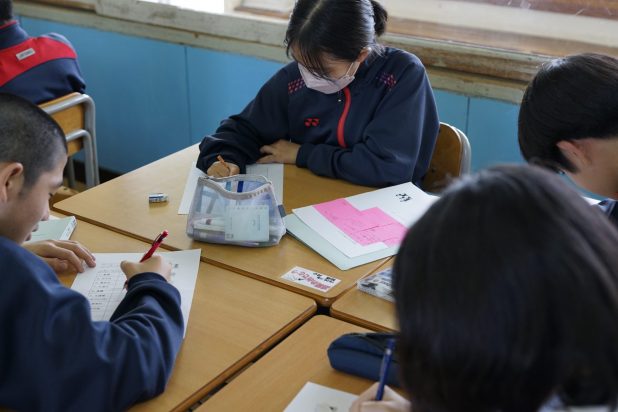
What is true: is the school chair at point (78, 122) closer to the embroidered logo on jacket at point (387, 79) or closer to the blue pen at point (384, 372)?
the embroidered logo on jacket at point (387, 79)

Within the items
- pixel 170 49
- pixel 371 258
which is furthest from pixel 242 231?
pixel 170 49

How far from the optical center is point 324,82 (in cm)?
202

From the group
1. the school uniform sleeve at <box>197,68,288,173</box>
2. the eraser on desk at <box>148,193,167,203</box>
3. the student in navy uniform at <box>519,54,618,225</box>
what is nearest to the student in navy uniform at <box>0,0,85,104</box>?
the school uniform sleeve at <box>197,68,288,173</box>

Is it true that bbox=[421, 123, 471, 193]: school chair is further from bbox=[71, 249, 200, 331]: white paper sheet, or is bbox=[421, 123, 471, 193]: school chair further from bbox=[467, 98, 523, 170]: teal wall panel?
bbox=[71, 249, 200, 331]: white paper sheet

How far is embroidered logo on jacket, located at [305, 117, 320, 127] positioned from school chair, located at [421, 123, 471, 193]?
0.36 metres

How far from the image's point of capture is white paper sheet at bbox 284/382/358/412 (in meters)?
1.10

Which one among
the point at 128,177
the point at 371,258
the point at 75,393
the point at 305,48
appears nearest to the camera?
the point at 75,393

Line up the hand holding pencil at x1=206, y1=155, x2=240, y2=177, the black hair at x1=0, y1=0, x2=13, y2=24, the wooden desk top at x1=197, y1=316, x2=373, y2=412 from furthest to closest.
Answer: the black hair at x1=0, y1=0, x2=13, y2=24
the hand holding pencil at x1=206, y1=155, x2=240, y2=177
the wooden desk top at x1=197, y1=316, x2=373, y2=412

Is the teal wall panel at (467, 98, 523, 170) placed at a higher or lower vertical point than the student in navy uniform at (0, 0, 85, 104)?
lower

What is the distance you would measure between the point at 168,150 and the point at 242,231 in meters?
2.12

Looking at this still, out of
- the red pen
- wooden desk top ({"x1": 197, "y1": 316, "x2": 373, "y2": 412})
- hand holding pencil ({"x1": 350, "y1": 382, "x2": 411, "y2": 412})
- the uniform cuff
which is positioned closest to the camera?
hand holding pencil ({"x1": 350, "y1": 382, "x2": 411, "y2": 412})

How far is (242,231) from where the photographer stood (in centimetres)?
162

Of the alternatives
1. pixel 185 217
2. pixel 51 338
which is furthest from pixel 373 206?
pixel 51 338

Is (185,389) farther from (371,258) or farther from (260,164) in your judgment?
(260,164)
